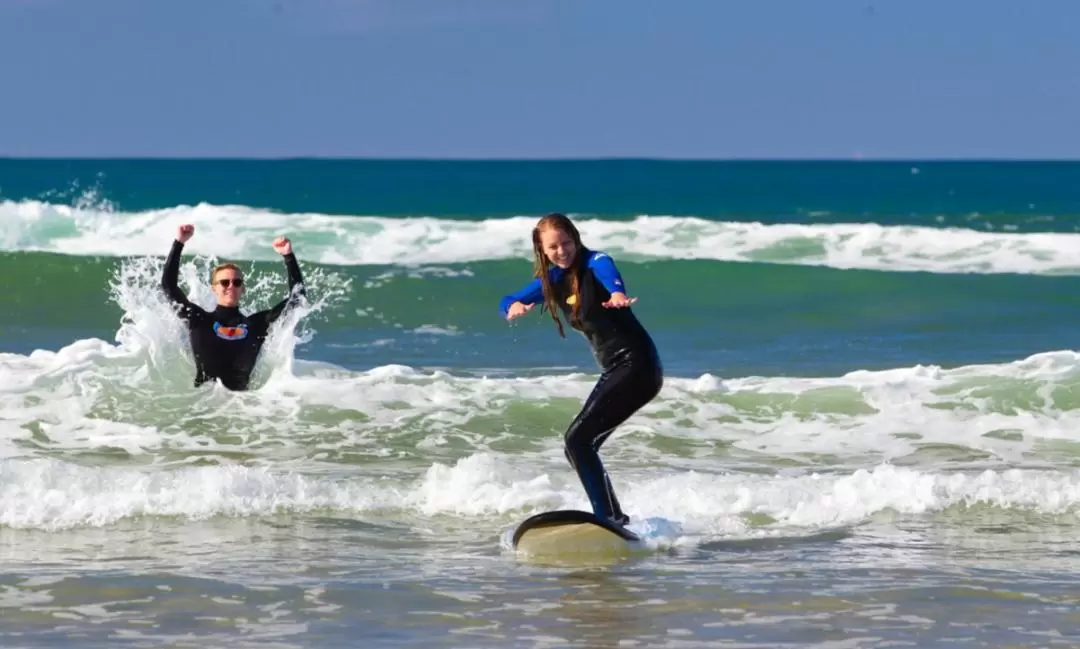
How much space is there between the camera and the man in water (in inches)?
436

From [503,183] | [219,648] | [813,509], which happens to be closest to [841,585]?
[813,509]

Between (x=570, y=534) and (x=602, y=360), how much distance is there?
87 centimetres

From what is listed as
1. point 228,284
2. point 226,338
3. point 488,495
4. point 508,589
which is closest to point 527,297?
point 508,589

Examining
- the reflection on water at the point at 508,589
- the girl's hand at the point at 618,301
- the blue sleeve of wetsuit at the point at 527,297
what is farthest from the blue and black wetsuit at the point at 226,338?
the girl's hand at the point at 618,301

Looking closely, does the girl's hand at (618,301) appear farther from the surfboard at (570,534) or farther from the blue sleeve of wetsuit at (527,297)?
the surfboard at (570,534)

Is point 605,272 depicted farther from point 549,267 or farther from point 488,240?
point 488,240

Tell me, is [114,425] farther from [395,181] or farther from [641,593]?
[395,181]

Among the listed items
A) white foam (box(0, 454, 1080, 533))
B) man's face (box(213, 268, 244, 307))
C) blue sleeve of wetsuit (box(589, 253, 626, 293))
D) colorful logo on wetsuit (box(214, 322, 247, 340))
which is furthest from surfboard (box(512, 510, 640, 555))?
colorful logo on wetsuit (box(214, 322, 247, 340))

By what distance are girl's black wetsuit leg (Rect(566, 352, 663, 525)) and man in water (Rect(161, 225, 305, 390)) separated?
139 inches

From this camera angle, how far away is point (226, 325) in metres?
11.9

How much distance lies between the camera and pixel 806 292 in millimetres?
25047

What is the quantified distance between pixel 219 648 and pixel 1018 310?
18936 mm

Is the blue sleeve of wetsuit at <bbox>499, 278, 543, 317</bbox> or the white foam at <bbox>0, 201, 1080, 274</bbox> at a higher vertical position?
the white foam at <bbox>0, 201, 1080, 274</bbox>

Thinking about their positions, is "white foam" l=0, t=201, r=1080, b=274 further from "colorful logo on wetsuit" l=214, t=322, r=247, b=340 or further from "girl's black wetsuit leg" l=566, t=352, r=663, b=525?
"girl's black wetsuit leg" l=566, t=352, r=663, b=525
